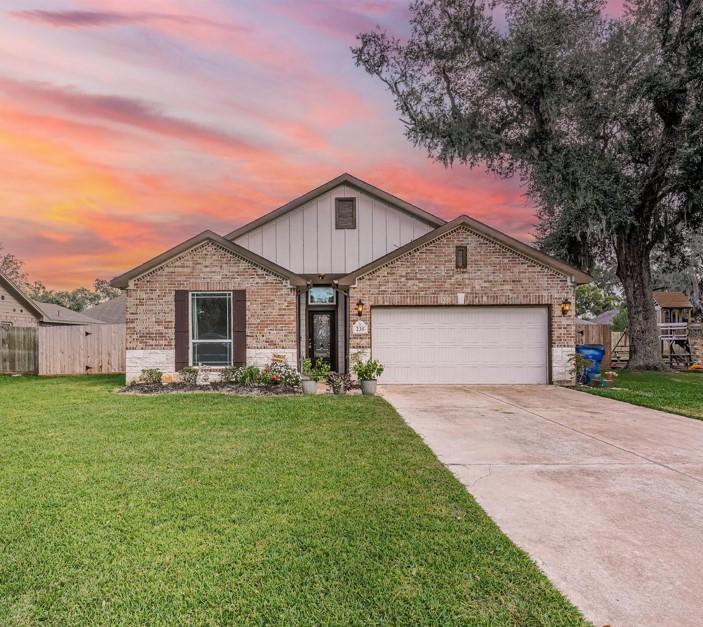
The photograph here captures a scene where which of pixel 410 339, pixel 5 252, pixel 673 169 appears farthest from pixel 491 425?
pixel 5 252

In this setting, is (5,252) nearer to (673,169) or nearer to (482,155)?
(482,155)

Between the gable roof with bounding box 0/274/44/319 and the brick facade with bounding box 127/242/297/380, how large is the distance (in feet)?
48.4

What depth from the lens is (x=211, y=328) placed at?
11906mm

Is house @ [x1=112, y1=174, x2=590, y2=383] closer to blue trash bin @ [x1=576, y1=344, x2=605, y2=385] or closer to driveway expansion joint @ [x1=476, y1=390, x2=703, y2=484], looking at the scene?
blue trash bin @ [x1=576, y1=344, x2=605, y2=385]

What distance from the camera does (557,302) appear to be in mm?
12039

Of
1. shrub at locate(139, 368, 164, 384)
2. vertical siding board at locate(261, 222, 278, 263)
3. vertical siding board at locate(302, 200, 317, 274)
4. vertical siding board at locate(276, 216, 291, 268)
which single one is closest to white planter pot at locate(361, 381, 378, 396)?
vertical siding board at locate(302, 200, 317, 274)

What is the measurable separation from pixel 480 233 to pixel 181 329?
8.41 m

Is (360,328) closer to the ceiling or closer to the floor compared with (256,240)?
closer to the floor

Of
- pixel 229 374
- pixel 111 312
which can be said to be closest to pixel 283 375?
pixel 229 374

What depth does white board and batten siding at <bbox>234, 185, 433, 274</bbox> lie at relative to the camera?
558 inches

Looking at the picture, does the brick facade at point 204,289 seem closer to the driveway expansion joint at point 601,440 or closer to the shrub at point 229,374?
the shrub at point 229,374

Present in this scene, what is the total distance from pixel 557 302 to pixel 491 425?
252 inches

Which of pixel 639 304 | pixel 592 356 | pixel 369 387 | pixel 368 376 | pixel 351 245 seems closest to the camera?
pixel 369 387

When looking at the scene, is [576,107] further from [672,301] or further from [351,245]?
[672,301]
